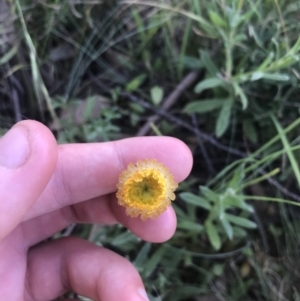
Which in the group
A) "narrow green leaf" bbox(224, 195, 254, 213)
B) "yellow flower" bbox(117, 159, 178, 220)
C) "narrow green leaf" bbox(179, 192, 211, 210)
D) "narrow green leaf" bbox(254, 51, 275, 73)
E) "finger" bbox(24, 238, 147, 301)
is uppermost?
"narrow green leaf" bbox(254, 51, 275, 73)

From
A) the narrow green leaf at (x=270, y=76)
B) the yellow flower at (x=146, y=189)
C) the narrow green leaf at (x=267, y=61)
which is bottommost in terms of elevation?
the yellow flower at (x=146, y=189)

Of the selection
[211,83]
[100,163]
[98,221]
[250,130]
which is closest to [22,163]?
[100,163]

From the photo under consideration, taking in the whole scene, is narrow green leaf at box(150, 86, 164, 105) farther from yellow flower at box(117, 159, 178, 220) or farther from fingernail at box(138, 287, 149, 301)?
fingernail at box(138, 287, 149, 301)

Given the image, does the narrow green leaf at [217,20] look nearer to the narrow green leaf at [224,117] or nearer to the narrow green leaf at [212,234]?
the narrow green leaf at [224,117]

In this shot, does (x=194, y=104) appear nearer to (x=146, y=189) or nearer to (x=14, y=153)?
(x=146, y=189)

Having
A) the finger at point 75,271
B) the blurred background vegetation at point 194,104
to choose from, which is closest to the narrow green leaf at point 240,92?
the blurred background vegetation at point 194,104

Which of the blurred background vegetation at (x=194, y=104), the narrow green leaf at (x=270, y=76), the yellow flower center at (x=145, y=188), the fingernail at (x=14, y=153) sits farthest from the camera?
the blurred background vegetation at (x=194, y=104)

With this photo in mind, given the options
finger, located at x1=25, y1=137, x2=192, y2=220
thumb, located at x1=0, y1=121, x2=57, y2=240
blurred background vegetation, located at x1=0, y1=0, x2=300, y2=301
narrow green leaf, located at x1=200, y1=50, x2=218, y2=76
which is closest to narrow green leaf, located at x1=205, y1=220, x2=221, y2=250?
blurred background vegetation, located at x1=0, y1=0, x2=300, y2=301

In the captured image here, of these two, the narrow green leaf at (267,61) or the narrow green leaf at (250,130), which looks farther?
the narrow green leaf at (250,130)
